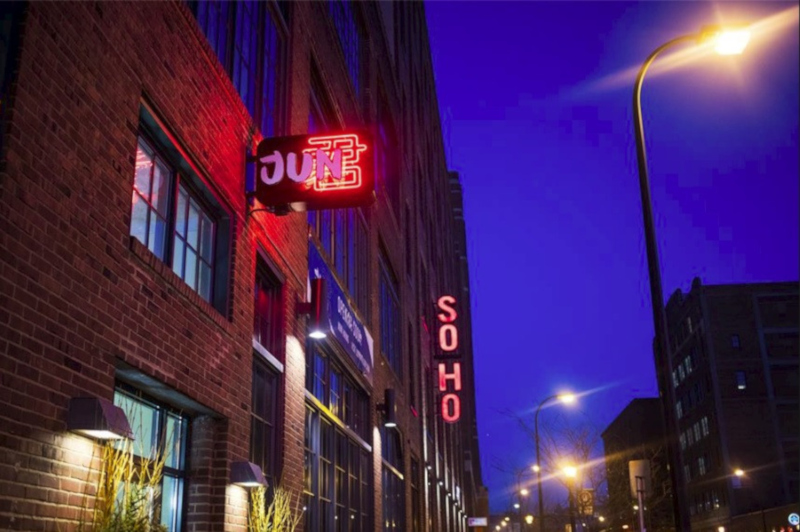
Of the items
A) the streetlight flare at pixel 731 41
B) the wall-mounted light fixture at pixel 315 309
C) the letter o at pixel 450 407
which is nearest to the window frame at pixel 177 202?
the wall-mounted light fixture at pixel 315 309

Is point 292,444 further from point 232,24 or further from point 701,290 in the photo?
point 701,290

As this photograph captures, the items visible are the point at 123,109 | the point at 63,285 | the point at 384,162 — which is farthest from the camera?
the point at 384,162

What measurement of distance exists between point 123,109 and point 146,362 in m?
2.36

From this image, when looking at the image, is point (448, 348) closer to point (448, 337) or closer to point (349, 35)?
point (448, 337)

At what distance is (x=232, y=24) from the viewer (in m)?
11.3

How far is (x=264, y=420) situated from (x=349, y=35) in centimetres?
1351

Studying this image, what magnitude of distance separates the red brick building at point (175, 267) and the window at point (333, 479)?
6cm

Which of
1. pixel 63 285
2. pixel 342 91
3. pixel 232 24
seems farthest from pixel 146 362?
pixel 342 91

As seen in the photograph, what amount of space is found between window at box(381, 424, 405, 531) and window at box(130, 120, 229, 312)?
487 inches

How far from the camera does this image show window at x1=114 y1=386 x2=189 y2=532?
783 centimetres

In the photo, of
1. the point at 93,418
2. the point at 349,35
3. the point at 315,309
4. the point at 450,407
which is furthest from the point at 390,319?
the point at 93,418

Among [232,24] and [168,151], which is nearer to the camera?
[168,151]

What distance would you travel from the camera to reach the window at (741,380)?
81062 mm

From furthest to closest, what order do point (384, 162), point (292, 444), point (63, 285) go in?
point (384, 162)
point (292, 444)
point (63, 285)
